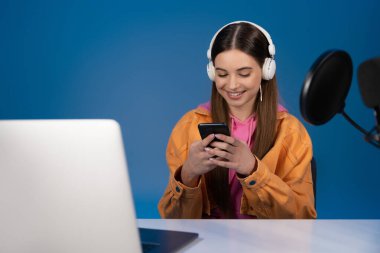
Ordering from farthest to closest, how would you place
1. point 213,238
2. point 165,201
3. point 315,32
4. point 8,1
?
point 8,1 < point 315,32 < point 165,201 < point 213,238

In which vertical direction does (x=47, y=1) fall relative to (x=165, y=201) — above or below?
above

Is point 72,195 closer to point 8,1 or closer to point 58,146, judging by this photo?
point 58,146

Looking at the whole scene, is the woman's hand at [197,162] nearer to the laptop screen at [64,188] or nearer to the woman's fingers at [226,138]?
the woman's fingers at [226,138]

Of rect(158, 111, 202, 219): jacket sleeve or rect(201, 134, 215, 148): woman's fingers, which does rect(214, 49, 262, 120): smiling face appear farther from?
rect(201, 134, 215, 148): woman's fingers

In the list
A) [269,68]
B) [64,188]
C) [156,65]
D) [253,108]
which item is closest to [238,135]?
[253,108]

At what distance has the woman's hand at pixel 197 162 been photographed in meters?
1.57

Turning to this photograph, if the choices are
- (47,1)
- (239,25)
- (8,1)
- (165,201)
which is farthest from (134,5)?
(165,201)

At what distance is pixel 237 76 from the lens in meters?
1.94

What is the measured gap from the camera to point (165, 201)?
183 centimetres

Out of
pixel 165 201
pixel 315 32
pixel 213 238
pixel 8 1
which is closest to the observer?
pixel 213 238

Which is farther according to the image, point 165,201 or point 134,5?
point 134,5

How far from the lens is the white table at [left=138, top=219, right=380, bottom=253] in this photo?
116 cm

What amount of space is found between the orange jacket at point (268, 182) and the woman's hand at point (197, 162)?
31 millimetres

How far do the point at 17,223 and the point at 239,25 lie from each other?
1295 mm
